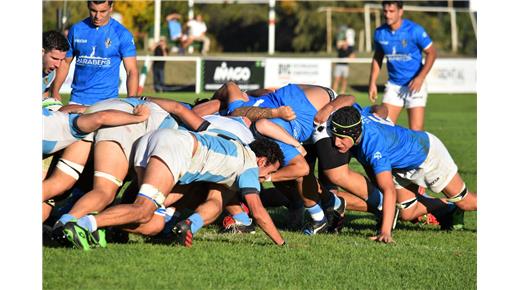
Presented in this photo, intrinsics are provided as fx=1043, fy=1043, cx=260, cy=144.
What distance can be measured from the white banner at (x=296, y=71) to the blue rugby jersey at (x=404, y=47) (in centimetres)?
1599

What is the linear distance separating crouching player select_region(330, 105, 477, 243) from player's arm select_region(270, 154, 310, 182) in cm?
37

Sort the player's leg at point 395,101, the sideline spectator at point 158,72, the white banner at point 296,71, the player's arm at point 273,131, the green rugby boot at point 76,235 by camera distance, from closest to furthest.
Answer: the green rugby boot at point 76,235 < the player's arm at point 273,131 < the player's leg at point 395,101 < the sideline spectator at point 158,72 < the white banner at point 296,71

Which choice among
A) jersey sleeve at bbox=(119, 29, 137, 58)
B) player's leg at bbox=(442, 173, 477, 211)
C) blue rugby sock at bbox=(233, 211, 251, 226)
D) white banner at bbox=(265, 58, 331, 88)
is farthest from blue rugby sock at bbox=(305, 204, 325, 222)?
white banner at bbox=(265, 58, 331, 88)

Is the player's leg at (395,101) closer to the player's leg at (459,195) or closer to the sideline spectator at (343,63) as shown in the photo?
the player's leg at (459,195)

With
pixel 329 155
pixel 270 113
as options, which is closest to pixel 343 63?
pixel 329 155

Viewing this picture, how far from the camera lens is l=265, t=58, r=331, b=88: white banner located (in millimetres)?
30536

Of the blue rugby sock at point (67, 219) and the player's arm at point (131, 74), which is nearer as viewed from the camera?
the blue rugby sock at point (67, 219)

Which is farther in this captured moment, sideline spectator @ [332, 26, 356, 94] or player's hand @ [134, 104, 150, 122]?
sideline spectator @ [332, 26, 356, 94]

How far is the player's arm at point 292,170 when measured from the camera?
9.28m

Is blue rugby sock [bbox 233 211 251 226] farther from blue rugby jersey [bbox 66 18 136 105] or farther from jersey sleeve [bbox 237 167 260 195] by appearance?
blue rugby jersey [bbox 66 18 136 105]

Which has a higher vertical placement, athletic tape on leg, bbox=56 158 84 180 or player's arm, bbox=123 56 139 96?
player's arm, bbox=123 56 139 96

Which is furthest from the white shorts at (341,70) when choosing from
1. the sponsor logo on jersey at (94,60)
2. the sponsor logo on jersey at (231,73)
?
the sponsor logo on jersey at (94,60)
